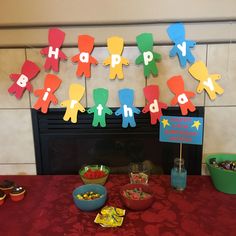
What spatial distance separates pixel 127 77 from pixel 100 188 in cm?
55

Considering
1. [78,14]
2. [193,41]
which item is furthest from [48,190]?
[193,41]

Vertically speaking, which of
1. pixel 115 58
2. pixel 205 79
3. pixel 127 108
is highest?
pixel 115 58

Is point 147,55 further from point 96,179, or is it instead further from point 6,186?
point 6,186

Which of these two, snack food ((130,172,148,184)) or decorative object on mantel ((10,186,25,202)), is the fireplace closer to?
snack food ((130,172,148,184))

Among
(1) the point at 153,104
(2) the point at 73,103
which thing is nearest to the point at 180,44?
(1) the point at 153,104

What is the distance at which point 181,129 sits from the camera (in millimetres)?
1338

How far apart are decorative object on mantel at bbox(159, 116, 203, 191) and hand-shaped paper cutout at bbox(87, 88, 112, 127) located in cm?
30

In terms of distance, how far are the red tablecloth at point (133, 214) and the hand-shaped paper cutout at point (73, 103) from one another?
13.3 inches

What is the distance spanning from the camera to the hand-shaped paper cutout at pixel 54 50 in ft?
4.47

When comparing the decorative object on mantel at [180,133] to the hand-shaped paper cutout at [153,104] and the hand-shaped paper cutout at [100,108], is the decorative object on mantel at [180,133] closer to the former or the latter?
the hand-shaped paper cutout at [153,104]

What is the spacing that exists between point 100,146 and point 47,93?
0.39 metres

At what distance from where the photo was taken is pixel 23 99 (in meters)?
1.46

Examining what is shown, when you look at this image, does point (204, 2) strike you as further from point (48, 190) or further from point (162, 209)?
point (48, 190)

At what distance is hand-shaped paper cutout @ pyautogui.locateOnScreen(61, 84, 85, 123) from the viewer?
1430 millimetres
